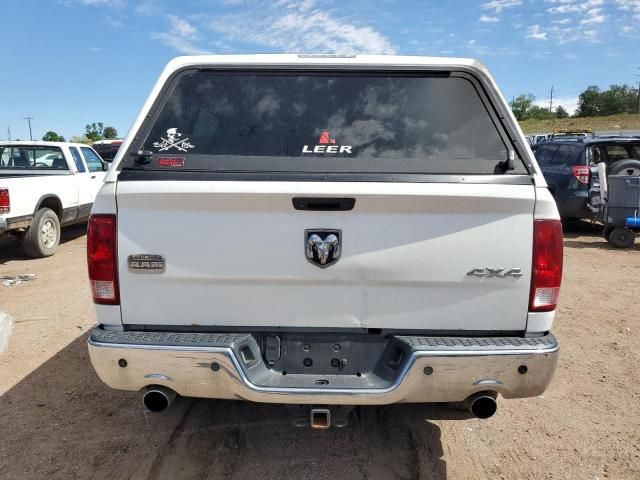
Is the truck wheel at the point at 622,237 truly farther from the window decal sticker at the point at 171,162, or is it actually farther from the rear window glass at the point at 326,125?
the window decal sticker at the point at 171,162

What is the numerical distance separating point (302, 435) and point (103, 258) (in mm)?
1719

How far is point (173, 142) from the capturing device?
8.83 feet

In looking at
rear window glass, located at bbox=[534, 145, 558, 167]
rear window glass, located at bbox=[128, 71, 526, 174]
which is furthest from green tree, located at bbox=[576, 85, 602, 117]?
rear window glass, located at bbox=[128, 71, 526, 174]

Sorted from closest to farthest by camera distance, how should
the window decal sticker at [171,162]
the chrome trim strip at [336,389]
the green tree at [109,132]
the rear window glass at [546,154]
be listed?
the chrome trim strip at [336,389]
the window decal sticker at [171,162]
the rear window glass at [546,154]
the green tree at [109,132]

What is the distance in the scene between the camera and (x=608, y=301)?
6.12 m

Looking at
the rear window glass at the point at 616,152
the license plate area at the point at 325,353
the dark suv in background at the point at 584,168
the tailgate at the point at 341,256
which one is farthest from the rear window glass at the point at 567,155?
the license plate area at the point at 325,353

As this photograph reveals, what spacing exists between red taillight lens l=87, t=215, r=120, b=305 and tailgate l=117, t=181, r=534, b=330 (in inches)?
1.8

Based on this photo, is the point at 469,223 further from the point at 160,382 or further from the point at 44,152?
the point at 44,152

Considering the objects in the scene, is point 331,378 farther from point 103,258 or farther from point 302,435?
point 103,258

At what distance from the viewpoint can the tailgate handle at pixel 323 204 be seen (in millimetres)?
2389

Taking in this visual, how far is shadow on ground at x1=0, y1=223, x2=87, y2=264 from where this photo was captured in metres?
8.82

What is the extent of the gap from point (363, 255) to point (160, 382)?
1162mm

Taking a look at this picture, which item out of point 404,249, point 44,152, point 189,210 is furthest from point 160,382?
point 44,152

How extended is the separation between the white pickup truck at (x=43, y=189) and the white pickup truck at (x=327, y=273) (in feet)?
18.5
